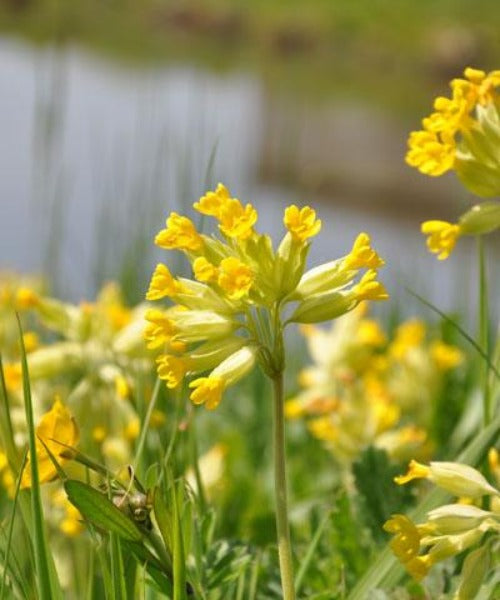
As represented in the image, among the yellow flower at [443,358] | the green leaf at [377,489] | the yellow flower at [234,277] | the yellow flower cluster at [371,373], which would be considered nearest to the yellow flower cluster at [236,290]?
the yellow flower at [234,277]

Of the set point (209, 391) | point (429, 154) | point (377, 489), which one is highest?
point (429, 154)

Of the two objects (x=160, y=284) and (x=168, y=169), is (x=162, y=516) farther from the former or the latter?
(x=168, y=169)

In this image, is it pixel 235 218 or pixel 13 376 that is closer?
pixel 235 218

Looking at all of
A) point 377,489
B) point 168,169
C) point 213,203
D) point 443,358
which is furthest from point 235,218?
point 168,169

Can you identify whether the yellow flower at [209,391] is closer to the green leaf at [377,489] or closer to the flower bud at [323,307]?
the flower bud at [323,307]

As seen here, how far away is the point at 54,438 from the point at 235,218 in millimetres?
186

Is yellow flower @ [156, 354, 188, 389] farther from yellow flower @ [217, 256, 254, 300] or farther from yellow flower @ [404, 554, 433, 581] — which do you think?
yellow flower @ [404, 554, 433, 581]

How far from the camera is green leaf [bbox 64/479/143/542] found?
0.73 m

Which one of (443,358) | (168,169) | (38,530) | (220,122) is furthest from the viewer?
(220,122)

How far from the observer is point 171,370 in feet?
2.57

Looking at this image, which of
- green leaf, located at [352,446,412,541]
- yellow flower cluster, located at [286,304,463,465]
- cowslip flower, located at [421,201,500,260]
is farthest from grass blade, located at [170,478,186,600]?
yellow flower cluster, located at [286,304,463,465]

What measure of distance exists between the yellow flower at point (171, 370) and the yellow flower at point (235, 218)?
88mm

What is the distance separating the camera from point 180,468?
119cm

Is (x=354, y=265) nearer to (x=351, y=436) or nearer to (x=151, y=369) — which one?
(x=151, y=369)
